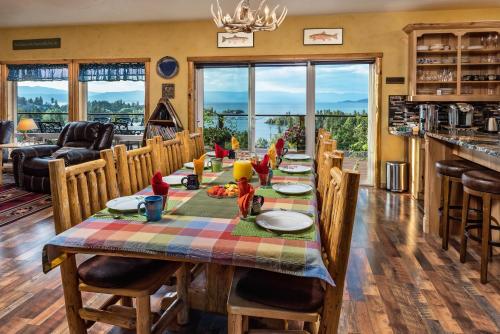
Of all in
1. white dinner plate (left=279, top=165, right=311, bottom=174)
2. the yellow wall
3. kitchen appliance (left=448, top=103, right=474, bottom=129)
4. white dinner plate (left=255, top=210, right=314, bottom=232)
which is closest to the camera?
white dinner plate (left=255, top=210, right=314, bottom=232)

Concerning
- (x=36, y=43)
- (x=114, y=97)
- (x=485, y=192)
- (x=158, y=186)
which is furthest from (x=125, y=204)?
(x=36, y=43)

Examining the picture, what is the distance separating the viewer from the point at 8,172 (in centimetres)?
675

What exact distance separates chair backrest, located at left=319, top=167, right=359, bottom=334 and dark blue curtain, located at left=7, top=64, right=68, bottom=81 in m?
6.54

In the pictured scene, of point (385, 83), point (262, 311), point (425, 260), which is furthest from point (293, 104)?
point (262, 311)

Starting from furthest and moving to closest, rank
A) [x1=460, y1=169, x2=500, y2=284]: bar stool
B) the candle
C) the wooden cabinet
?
the wooden cabinet → [x1=460, y1=169, x2=500, y2=284]: bar stool → the candle

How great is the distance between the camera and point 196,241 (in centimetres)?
131

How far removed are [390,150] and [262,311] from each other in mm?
5036

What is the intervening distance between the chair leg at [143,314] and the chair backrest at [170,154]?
1410 millimetres

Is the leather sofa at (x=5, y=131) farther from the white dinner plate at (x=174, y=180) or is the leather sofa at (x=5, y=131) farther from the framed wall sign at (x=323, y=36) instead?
the white dinner plate at (x=174, y=180)

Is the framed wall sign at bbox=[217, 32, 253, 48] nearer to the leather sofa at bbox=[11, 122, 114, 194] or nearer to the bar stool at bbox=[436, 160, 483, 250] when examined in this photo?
the leather sofa at bbox=[11, 122, 114, 194]

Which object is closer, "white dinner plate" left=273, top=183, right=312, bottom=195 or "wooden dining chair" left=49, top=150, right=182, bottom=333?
"wooden dining chair" left=49, top=150, right=182, bottom=333

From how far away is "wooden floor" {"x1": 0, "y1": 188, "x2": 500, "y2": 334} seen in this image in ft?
6.81

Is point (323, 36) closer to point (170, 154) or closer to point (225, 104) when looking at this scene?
point (225, 104)

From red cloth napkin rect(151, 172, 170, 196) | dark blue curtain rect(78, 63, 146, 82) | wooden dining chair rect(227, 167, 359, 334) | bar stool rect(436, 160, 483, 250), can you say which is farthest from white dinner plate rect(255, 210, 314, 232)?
dark blue curtain rect(78, 63, 146, 82)
